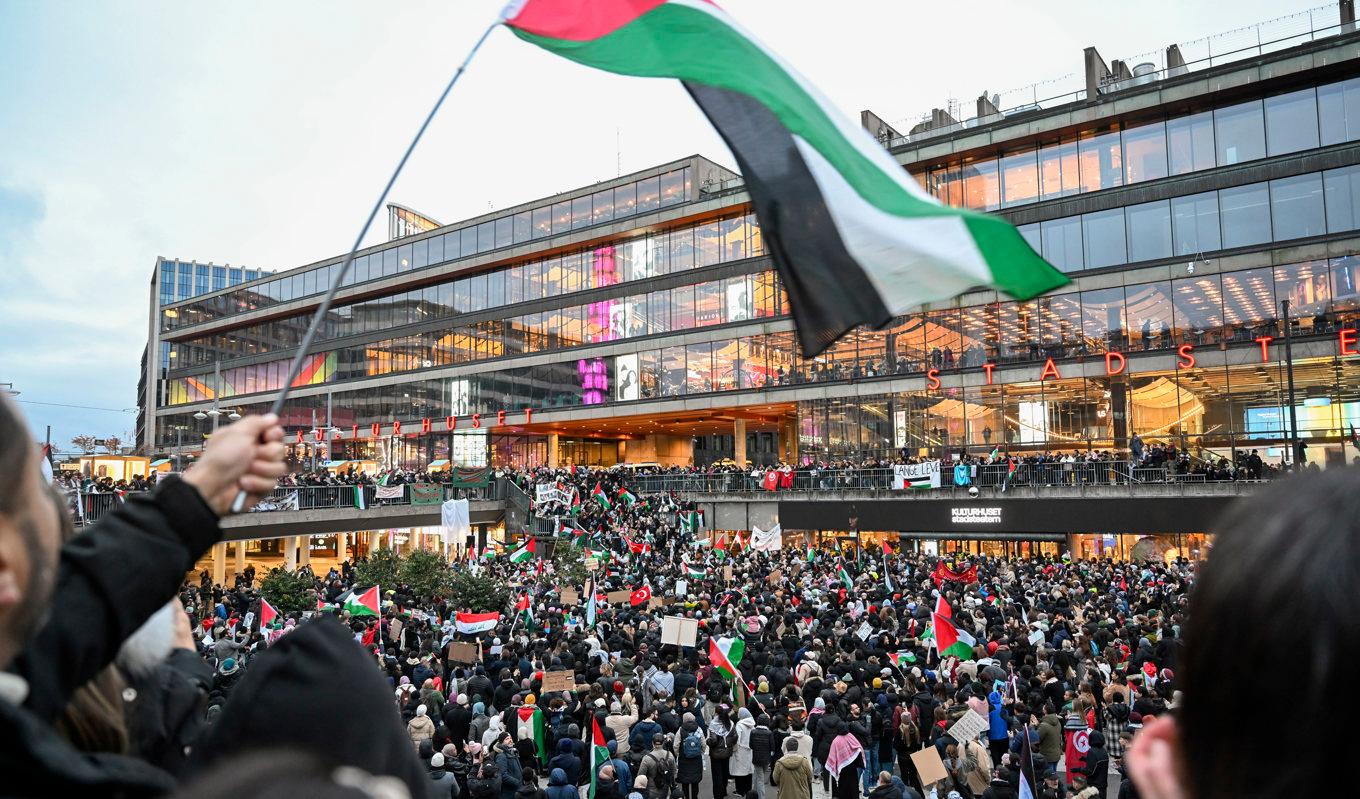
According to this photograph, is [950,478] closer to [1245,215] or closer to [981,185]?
[981,185]

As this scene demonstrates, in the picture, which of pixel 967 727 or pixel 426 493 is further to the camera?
pixel 426 493

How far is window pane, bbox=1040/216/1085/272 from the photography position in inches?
1644

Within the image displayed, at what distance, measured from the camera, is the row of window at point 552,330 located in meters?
52.5

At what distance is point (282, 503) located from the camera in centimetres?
3475

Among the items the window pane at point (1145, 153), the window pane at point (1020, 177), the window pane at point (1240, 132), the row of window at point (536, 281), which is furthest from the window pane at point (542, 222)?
the window pane at point (1240, 132)

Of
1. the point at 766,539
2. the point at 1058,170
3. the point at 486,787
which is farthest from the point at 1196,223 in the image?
the point at 486,787

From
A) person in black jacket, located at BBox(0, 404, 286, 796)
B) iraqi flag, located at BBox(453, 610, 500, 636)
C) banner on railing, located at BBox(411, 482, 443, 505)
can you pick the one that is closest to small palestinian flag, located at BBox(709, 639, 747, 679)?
iraqi flag, located at BBox(453, 610, 500, 636)

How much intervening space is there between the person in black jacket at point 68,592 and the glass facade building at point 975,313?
27.5 metres

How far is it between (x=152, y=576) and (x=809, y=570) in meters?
28.4

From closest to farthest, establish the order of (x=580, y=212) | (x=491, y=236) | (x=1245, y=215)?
(x=1245, y=215) < (x=580, y=212) < (x=491, y=236)

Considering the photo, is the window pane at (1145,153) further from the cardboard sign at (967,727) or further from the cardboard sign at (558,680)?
the cardboard sign at (558,680)

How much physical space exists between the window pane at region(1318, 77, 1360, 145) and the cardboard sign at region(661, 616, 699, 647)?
37.7m

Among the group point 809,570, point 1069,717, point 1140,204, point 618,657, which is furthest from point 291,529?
point 1140,204

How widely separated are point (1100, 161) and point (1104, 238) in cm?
388
